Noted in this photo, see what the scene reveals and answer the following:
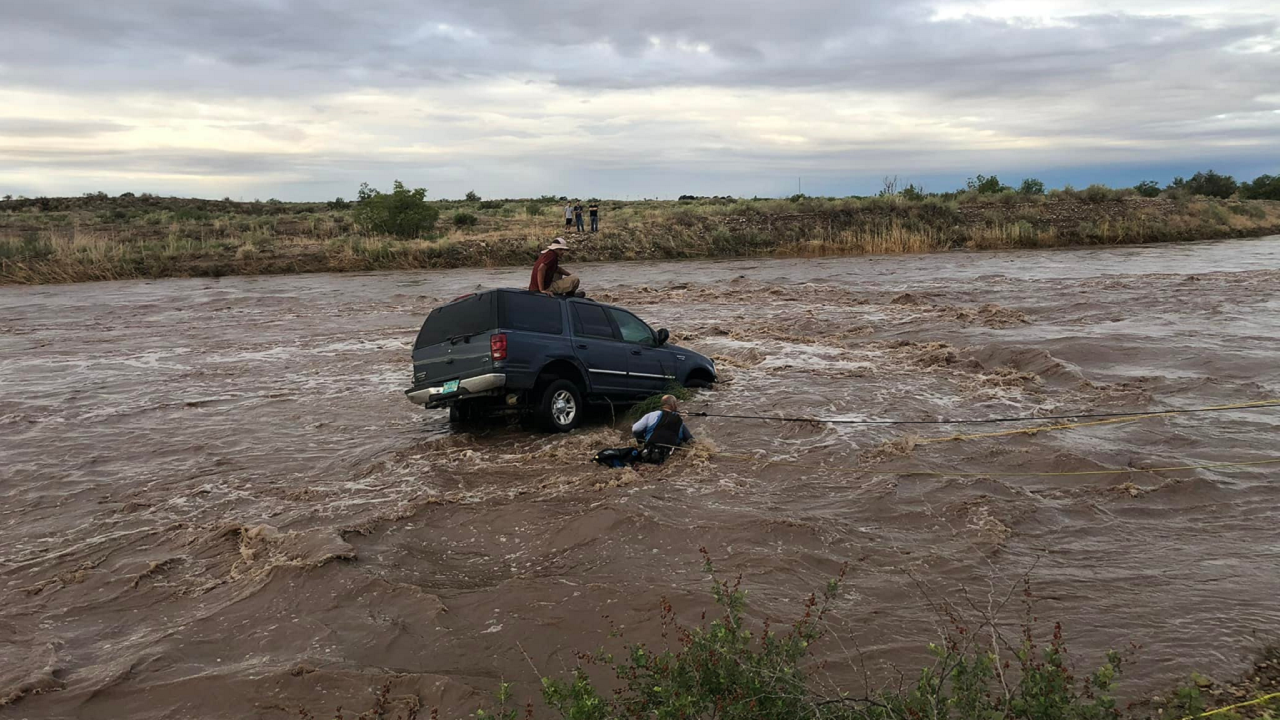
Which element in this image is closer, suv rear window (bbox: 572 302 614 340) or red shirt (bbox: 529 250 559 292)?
suv rear window (bbox: 572 302 614 340)

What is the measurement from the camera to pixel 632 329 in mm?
12289

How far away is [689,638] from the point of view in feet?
14.1

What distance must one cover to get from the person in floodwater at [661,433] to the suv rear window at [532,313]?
190 centimetres

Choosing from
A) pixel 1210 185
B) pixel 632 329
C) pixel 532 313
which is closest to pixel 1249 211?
pixel 1210 185

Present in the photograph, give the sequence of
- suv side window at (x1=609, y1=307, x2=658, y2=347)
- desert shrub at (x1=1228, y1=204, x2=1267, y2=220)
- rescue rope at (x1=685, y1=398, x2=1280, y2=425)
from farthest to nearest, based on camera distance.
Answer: desert shrub at (x1=1228, y1=204, x2=1267, y2=220) < suv side window at (x1=609, y1=307, x2=658, y2=347) < rescue rope at (x1=685, y1=398, x2=1280, y2=425)

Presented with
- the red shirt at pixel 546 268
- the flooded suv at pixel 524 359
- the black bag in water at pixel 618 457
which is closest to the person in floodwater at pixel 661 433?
the black bag in water at pixel 618 457

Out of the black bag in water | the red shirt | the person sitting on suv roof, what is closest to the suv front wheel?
the black bag in water

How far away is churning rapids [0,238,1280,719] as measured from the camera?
5.46 m

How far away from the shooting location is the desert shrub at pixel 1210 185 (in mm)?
65688

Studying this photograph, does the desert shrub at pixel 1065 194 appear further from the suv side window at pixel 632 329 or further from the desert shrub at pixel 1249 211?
the suv side window at pixel 632 329

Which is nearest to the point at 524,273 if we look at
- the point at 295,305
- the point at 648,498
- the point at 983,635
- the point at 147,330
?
the point at 295,305

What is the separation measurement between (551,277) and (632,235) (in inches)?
1223

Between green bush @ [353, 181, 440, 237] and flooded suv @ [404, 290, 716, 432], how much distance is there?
3311 centimetres

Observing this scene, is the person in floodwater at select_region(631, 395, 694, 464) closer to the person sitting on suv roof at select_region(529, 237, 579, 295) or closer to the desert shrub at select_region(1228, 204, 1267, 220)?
the person sitting on suv roof at select_region(529, 237, 579, 295)
